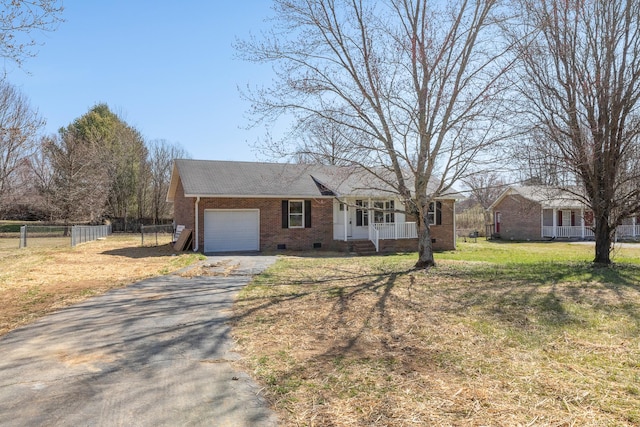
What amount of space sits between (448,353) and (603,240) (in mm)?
9415

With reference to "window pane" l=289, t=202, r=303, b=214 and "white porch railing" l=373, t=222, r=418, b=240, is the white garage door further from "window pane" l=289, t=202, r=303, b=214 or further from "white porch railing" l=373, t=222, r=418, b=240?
"white porch railing" l=373, t=222, r=418, b=240

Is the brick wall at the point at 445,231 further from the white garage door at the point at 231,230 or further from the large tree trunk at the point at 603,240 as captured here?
the large tree trunk at the point at 603,240

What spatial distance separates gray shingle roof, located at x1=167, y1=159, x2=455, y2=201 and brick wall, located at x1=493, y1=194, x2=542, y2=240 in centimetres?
1605

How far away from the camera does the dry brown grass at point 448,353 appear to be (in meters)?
3.01

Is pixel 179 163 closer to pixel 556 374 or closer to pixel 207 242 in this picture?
pixel 207 242

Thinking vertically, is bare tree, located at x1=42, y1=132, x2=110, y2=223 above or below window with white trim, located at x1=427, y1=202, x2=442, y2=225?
above

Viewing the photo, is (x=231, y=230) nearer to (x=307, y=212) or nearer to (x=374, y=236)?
(x=307, y=212)

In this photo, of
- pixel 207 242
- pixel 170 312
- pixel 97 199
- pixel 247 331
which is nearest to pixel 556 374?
pixel 247 331

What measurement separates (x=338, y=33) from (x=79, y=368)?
9538 mm

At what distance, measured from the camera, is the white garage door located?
58.4ft

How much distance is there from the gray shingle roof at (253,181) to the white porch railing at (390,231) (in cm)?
212

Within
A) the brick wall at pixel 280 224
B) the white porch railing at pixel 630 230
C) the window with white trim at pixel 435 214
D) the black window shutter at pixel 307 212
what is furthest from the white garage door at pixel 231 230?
the white porch railing at pixel 630 230

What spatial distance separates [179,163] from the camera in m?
20.0

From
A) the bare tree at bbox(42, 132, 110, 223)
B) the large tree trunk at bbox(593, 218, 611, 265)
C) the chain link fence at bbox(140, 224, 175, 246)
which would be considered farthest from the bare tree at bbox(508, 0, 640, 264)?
the bare tree at bbox(42, 132, 110, 223)
